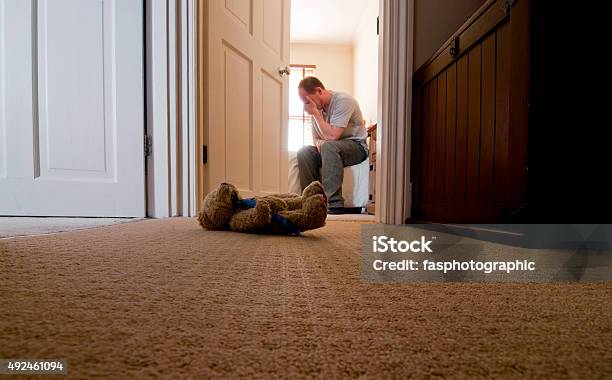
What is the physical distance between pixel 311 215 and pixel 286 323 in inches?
27.7

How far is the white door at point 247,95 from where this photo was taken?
1.77 m

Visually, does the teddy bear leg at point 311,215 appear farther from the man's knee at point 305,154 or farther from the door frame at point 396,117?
the man's knee at point 305,154

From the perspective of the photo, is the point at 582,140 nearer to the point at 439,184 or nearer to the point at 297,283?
the point at 439,184

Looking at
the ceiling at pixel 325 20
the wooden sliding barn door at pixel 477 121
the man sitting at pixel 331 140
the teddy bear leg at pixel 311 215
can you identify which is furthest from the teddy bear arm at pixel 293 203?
the ceiling at pixel 325 20

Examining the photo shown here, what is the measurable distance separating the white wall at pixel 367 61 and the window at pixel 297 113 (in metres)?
0.79

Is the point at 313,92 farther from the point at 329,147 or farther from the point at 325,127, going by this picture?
the point at 329,147

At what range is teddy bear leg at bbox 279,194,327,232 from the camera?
3.32 ft

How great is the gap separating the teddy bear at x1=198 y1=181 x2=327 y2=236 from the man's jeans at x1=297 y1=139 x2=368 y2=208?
143cm

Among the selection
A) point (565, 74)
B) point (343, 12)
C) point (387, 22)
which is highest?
point (343, 12)

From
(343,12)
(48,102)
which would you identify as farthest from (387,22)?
(343,12)

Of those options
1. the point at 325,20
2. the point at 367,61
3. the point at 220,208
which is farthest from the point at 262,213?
the point at 325,20

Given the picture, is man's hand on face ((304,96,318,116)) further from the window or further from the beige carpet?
the window

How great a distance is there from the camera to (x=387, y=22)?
147cm

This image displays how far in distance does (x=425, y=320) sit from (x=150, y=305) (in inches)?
9.9
